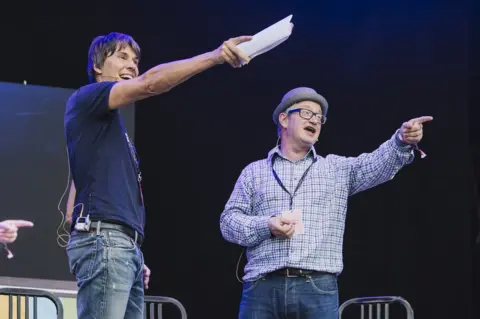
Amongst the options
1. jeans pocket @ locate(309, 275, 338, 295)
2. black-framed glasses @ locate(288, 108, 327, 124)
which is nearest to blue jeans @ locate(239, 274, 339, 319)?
jeans pocket @ locate(309, 275, 338, 295)

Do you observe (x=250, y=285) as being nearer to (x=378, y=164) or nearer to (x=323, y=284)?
(x=323, y=284)

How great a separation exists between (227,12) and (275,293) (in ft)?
7.41

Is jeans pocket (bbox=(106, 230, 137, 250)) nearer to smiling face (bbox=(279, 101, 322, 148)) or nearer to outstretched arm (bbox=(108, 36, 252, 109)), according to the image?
outstretched arm (bbox=(108, 36, 252, 109))

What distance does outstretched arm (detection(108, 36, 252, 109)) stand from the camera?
2.16 meters

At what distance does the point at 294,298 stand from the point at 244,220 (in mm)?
356

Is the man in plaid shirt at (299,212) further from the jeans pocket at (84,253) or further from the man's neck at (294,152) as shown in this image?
the jeans pocket at (84,253)

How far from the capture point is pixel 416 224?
4719mm

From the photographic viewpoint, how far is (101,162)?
2.37 metres

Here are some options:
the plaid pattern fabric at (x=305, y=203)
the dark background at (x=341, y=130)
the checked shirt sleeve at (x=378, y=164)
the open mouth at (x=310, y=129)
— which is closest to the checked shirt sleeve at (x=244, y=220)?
the plaid pattern fabric at (x=305, y=203)

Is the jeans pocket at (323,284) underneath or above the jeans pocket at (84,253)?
underneath

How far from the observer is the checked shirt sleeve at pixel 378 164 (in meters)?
3.07

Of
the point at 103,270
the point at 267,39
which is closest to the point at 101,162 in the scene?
the point at 103,270

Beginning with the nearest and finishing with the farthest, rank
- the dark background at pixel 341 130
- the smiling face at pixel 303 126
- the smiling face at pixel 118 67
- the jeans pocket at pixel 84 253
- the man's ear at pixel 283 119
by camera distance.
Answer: the jeans pocket at pixel 84 253 → the smiling face at pixel 118 67 → the smiling face at pixel 303 126 → the man's ear at pixel 283 119 → the dark background at pixel 341 130

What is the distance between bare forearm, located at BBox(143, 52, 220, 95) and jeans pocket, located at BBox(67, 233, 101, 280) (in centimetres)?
44
